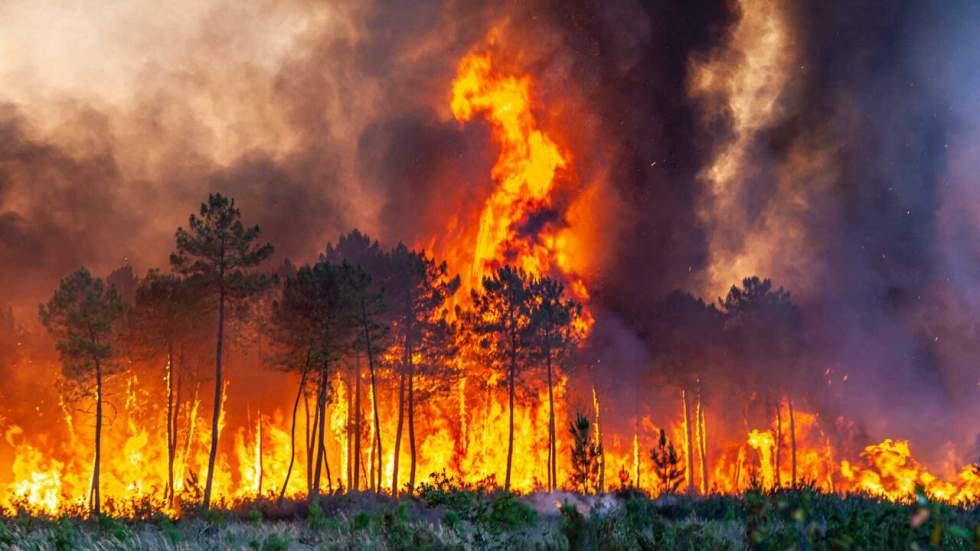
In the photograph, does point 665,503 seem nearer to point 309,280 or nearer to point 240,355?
point 309,280

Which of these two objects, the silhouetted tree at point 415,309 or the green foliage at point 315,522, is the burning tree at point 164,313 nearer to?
the silhouetted tree at point 415,309

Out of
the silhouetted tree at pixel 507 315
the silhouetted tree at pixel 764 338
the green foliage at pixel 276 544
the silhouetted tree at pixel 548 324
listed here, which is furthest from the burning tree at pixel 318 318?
the silhouetted tree at pixel 764 338

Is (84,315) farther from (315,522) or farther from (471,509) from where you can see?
(471,509)

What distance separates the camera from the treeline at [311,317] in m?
34.3

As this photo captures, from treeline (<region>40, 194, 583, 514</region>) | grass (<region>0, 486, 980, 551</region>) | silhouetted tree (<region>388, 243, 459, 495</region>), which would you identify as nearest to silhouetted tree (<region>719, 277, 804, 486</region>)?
treeline (<region>40, 194, 583, 514</region>)

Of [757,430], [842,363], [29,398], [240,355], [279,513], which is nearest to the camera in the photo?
[279,513]

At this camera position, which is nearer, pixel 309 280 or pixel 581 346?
pixel 309 280

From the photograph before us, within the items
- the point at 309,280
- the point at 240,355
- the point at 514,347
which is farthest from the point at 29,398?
the point at 514,347

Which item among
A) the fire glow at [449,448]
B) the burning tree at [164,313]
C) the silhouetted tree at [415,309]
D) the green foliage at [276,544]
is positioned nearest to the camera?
the green foliage at [276,544]

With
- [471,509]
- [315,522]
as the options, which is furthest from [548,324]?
[471,509]

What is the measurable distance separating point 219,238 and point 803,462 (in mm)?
56325

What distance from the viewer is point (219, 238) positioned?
34250mm

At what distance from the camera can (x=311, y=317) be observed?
114 feet

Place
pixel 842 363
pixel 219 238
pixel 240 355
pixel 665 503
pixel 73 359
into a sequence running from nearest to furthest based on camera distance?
pixel 665 503, pixel 219 238, pixel 73 359, pixel 240 355, pixel 842 363
